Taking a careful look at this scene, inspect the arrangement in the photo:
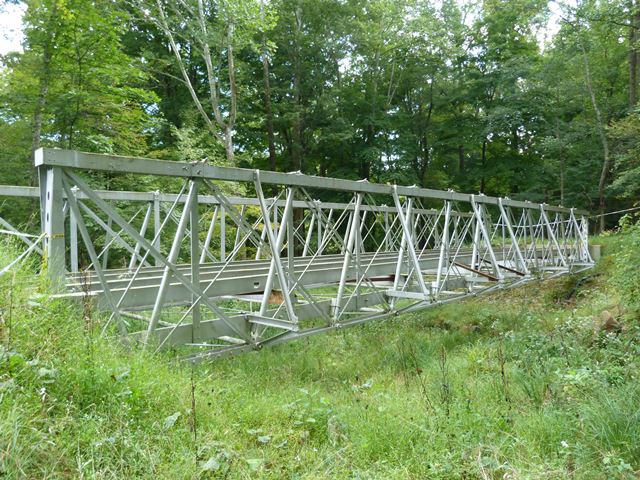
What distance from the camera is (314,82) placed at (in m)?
25.6

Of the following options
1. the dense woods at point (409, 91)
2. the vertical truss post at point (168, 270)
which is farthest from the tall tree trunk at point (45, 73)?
the vertical truss post at point (168, 270)

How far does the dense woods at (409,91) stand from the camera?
18359mm

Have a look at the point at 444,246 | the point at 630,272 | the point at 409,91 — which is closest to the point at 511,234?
the point at 444,246

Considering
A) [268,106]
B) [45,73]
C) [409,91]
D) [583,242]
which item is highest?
[409,91]

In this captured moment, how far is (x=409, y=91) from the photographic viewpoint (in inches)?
1162

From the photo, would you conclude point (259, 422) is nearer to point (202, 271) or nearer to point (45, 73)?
point (202, 271)

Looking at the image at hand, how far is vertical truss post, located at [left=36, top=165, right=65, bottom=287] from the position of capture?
4.21m

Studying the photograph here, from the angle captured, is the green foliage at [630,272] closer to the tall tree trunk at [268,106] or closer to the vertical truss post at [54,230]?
the vertical truss post at [54,230]

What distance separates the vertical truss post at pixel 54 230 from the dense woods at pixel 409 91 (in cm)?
1142

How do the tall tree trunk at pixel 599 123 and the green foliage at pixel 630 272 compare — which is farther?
the tall tree trunk at pixel 599 123

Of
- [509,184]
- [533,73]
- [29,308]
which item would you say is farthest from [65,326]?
[509,184]

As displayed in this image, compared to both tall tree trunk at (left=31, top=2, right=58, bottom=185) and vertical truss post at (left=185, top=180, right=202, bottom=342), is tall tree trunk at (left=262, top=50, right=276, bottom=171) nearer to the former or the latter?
tall tree trunk at (left=31, top=2, right=58, bottom=185)

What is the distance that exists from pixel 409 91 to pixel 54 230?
92.6ft

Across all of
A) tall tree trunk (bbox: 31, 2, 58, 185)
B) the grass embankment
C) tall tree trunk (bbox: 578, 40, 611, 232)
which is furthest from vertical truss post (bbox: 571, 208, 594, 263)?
tall tree trunk (bbox: 31, 2, 58, 185)
